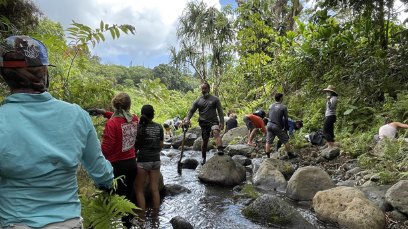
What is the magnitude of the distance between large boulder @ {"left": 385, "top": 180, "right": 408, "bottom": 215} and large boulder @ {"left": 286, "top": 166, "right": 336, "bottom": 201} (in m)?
1.23

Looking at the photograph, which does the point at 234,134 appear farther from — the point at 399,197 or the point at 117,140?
the point at 117,140

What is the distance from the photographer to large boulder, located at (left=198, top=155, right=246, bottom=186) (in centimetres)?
676

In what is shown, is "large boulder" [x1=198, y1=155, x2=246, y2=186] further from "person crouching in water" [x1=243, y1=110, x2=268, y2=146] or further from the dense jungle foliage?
"person crouching in water" [x1=243, y1=110, x2=268, y2=146]

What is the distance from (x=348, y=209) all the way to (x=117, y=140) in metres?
3.51

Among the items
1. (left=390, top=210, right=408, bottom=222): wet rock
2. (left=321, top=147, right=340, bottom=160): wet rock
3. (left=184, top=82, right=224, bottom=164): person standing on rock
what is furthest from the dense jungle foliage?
(left=184, top=82, right=224, bottom=164): person standing on rock

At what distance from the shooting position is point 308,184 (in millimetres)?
5812

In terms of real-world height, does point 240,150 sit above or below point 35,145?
below

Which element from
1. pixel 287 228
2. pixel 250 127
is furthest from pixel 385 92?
pixel 287 228

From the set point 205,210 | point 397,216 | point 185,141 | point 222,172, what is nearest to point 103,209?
point 205,210

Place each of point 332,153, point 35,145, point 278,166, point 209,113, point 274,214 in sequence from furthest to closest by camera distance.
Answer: point 332,153 < point 209,113 < point 278,166 < point 274,214 < point 35,145

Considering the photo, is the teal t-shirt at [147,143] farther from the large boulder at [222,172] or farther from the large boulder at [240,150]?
the large boulder at [240,150]

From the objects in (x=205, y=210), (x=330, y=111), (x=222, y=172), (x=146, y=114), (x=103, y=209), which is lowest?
(x=205, y=210)

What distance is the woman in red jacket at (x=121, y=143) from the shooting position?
12.3 ft

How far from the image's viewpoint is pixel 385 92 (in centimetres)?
1007
